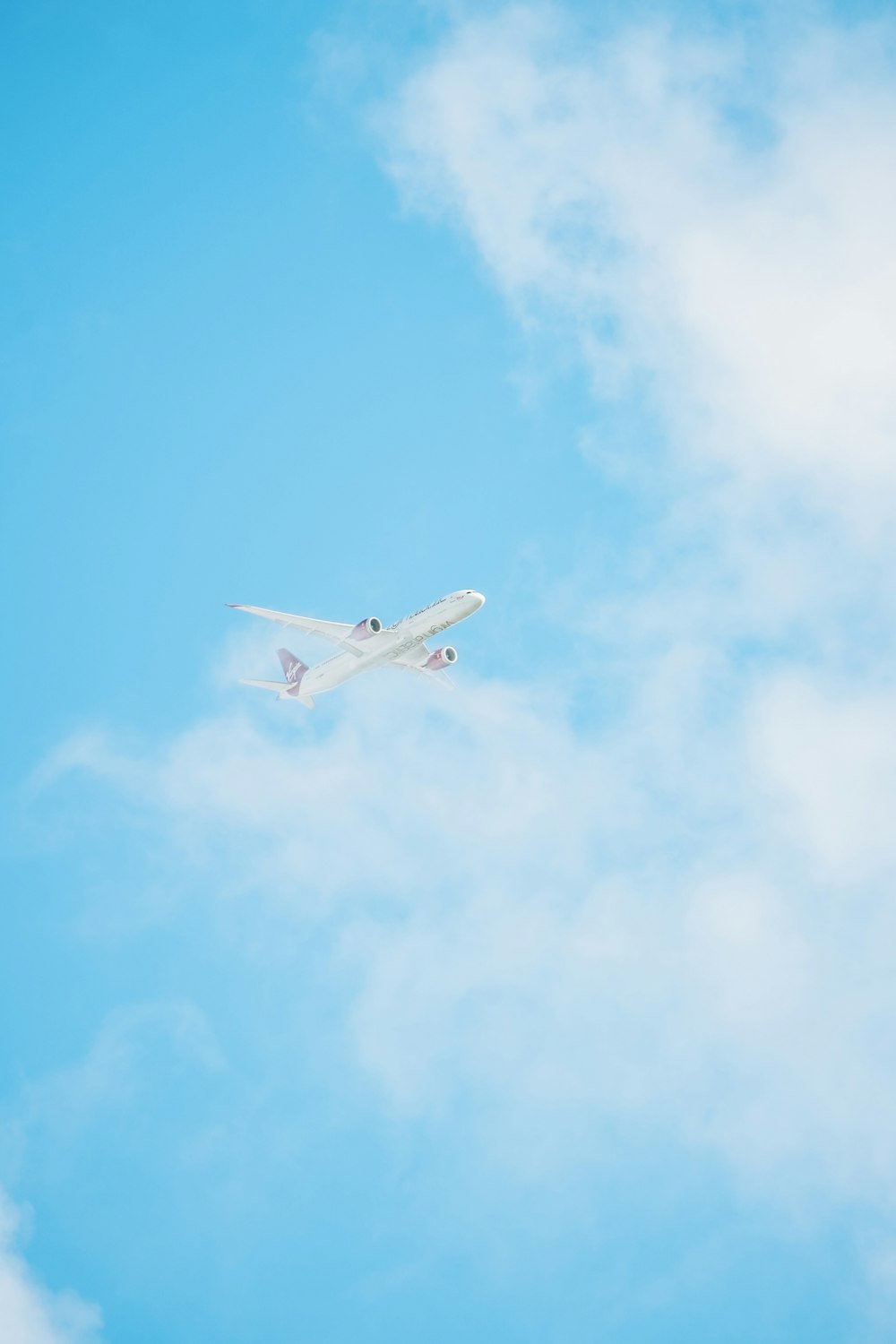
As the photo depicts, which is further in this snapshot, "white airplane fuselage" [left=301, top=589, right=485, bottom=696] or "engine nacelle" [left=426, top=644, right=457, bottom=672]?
"engine nacelle" [left=426, top=644, right=457, bottom=672]

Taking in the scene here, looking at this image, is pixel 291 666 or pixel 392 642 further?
pixel 291 666

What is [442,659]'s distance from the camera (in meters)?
102

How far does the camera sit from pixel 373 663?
97.1 m

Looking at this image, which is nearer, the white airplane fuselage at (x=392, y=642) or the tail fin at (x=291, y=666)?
the white airplane fuselage at (x=392, y=642)

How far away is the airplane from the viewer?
9181 cm

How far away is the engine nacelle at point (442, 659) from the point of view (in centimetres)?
10150

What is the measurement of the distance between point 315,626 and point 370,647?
410 cm

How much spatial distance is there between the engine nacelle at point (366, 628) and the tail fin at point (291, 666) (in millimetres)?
9083

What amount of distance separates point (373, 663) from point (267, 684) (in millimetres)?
9684

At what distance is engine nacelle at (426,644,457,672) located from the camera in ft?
333

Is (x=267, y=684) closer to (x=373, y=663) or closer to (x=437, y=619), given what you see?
(x=373, y=663)

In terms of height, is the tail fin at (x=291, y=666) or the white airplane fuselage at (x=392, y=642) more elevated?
the tail fin at (x=291, y=666)

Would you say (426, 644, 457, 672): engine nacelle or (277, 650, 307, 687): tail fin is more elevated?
(277, 650, 307, 687): tail fin

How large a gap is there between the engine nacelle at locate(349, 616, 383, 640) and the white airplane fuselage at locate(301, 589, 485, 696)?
261mm
